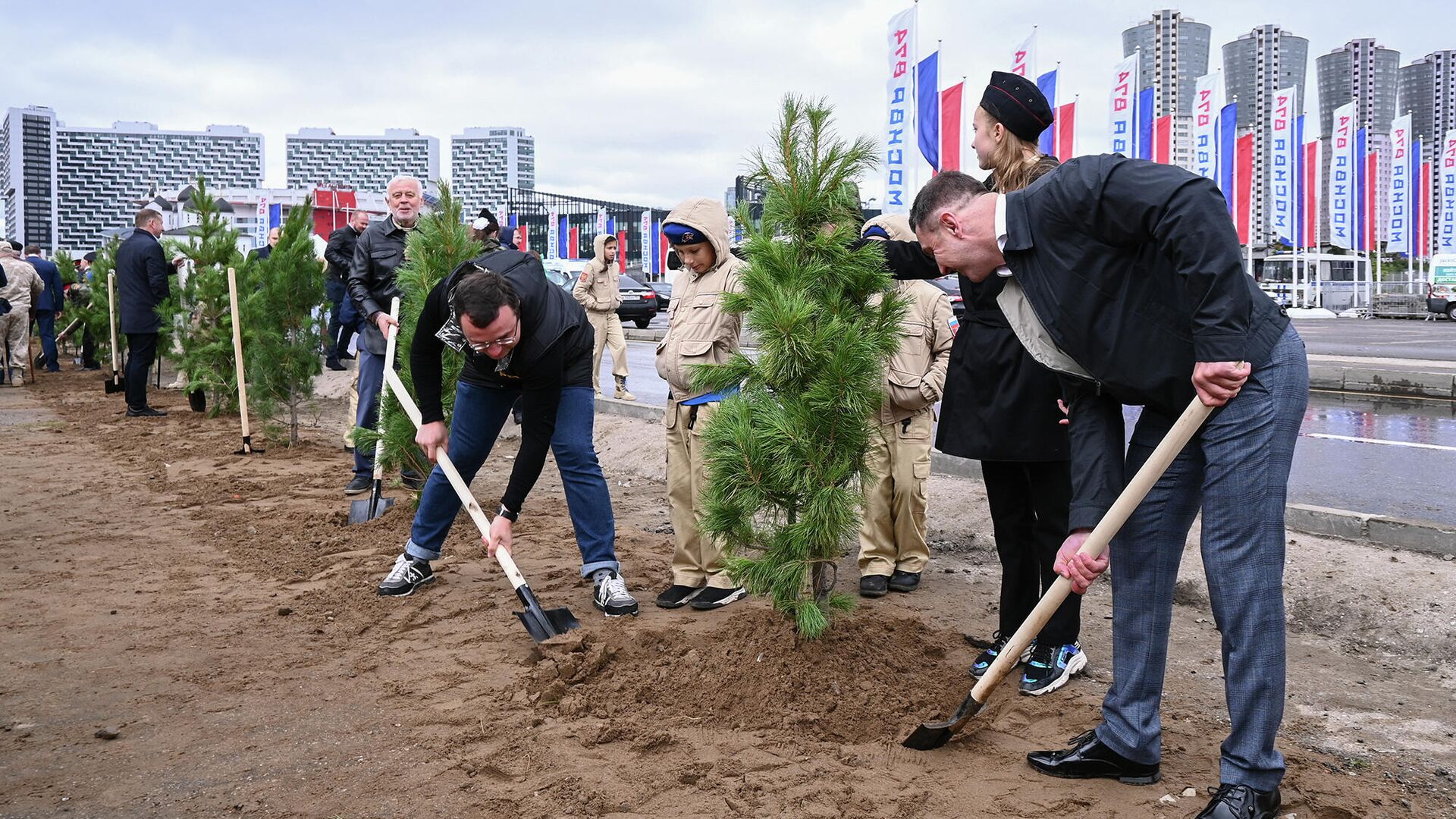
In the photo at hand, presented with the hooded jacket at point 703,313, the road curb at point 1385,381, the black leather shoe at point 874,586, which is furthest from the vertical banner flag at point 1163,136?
the hooded jacket at point 703,313

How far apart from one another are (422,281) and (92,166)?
4914 inches

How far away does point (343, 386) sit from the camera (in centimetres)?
1395

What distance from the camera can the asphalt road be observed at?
21.7ft

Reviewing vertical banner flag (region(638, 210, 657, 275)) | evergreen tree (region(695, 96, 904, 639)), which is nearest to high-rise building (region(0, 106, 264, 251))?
vertical banner flag (region(638, 210, 657, 275))

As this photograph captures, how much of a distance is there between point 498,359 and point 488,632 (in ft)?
3.64

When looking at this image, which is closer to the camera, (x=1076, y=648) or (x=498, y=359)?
(x=1076, y=648)

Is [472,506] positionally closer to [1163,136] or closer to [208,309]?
[208,309]

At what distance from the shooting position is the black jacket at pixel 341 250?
870cm

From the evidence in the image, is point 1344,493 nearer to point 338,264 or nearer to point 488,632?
point 488,632

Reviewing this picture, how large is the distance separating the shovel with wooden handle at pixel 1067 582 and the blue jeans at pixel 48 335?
17915mm

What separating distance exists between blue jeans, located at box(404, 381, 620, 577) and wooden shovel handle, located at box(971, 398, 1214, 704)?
2.16 meters

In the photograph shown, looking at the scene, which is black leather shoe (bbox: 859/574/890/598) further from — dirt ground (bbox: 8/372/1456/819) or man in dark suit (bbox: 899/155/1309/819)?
man in dark suit (bbox: 899/155/1309/819)

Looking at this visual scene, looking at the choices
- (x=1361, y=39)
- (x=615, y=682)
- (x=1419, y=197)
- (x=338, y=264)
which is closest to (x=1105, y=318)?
(x=615, y=682)

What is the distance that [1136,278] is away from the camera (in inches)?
109
